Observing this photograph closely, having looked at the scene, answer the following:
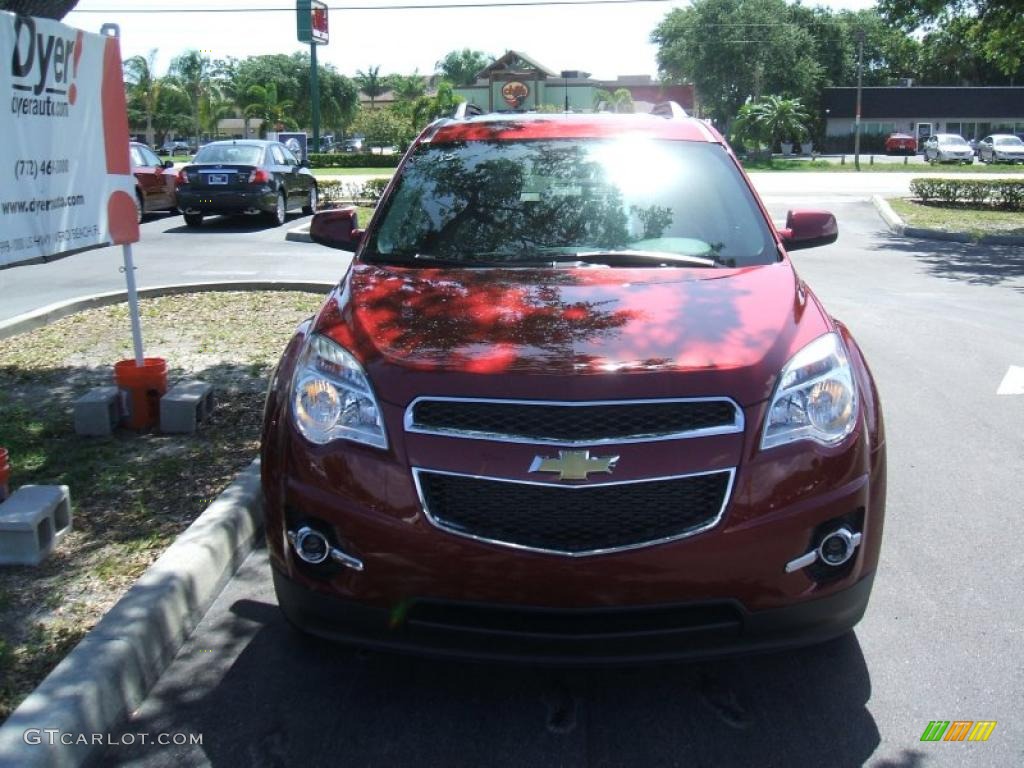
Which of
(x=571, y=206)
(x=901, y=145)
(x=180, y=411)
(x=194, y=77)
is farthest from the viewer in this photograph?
(x=194, y=77)

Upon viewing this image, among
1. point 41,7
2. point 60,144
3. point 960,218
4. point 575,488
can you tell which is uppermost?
point 41,7

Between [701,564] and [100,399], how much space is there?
4.00 metres

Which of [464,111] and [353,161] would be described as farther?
[353,161]

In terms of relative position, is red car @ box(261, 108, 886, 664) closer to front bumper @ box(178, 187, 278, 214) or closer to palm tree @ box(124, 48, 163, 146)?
front bumper @ box(178, 187, 278, 214)

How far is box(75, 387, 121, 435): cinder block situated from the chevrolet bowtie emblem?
143 inches

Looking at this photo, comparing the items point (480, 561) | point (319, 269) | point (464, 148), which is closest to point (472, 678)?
point (480, 561)

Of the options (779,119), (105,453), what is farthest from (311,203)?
(779,119)

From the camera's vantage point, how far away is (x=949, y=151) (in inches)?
2072

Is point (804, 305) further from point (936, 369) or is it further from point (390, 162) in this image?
point (390, 162)

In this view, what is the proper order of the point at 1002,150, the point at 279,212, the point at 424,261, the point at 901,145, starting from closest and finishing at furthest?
the point at 424,261, the point at 279,212, the point at 1002,150, the point at 901,145

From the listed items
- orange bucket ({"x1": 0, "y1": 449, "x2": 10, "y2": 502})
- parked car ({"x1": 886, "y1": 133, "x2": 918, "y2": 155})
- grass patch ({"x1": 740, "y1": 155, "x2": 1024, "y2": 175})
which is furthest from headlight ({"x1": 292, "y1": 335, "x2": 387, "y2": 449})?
parked car ({"x1": 886, "y1": 133, "x2": 918, "y2": 155})

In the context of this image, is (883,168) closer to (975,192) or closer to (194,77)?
(975,192)

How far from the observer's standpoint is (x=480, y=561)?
9.58 feet

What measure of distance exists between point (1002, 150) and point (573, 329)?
187ft
